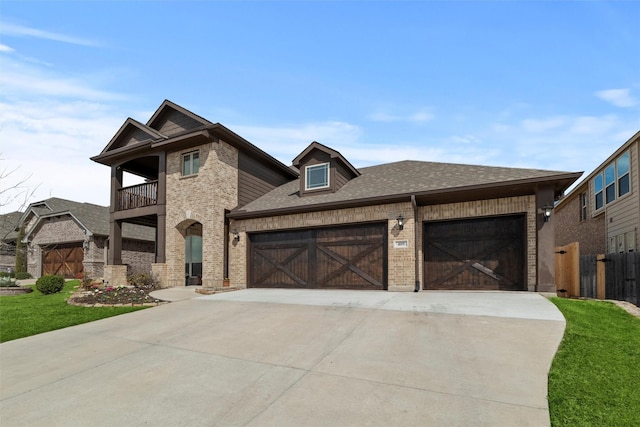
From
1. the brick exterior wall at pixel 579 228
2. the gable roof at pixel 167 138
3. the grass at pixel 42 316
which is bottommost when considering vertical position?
the grass at pixel 42 316

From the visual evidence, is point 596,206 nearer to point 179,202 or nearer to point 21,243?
point 179,202

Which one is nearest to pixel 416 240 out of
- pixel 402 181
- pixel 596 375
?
pixel 402 181

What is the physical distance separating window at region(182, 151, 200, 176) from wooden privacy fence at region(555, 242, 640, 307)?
1466 cm

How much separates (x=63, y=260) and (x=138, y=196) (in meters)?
11.1

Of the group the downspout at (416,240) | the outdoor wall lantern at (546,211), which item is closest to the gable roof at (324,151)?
Result: the downspout at (416,240)

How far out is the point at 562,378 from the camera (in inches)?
180

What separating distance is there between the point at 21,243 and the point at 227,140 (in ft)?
59.7

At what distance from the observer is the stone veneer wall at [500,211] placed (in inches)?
423

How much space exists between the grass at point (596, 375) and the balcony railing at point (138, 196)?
1676 centimetres

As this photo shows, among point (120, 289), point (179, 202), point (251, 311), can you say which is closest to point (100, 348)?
point (251, 311)

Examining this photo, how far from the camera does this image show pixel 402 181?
13.8 meters

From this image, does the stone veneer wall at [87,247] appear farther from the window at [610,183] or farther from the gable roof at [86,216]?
the window at [610,183]

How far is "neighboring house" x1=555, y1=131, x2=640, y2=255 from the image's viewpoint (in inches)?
516

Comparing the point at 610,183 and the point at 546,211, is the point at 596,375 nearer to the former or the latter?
the point at 546,211
